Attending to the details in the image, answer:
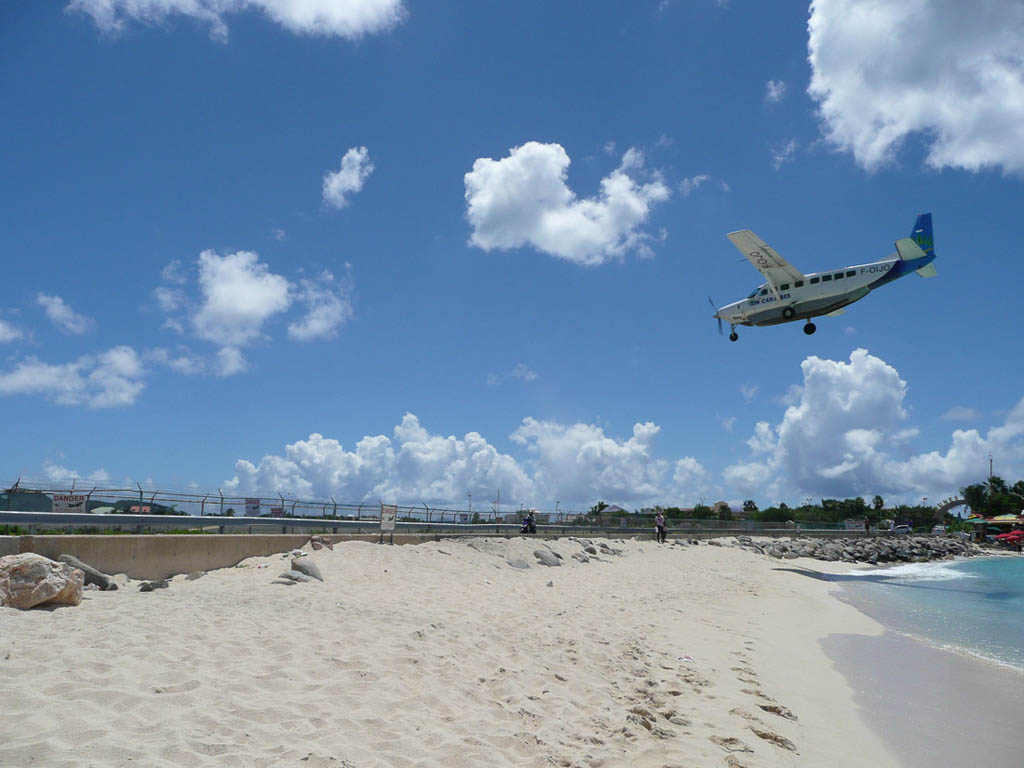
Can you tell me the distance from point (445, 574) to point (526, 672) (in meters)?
8.20

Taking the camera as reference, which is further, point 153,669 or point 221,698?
point 153,669

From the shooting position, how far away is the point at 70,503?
62.3ft

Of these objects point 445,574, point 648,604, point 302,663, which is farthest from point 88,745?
point 648,604

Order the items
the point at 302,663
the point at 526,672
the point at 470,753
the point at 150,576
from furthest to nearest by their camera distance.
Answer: the point at 150,576, the point at 526,672, the point at 302,663, the point at 470,753

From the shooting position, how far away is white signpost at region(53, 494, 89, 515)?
18.9m

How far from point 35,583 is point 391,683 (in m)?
5.25

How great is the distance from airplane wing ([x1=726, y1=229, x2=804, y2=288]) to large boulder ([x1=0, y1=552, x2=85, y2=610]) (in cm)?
3008

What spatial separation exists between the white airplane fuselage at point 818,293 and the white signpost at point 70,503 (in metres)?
31.1

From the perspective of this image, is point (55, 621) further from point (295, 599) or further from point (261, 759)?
point (261, 759)

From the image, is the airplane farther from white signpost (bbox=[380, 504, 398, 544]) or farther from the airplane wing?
white signpost (bbox=[380, 504, 398, 544])

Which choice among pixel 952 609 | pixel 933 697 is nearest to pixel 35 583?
pixel 933 697

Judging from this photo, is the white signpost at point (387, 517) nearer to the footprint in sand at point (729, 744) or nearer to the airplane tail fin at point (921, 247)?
the footprint in sand at point (729, 744)

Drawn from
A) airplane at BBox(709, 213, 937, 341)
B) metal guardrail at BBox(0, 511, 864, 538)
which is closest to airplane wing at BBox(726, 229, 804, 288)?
airplane at BBox(709, 213, 937, 341)

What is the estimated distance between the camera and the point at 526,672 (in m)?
8.48
